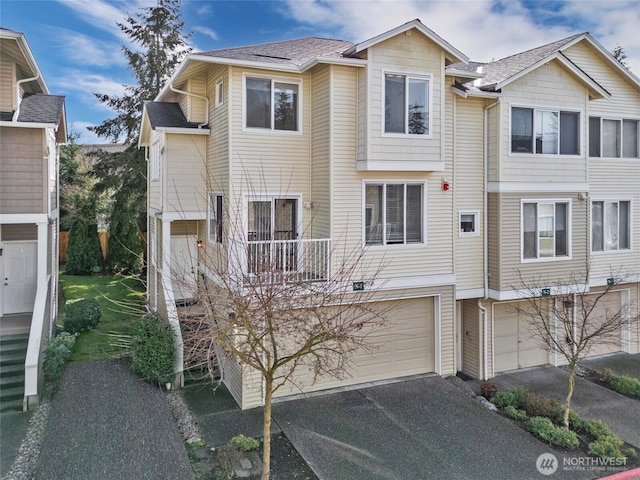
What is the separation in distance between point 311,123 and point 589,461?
30.6ft

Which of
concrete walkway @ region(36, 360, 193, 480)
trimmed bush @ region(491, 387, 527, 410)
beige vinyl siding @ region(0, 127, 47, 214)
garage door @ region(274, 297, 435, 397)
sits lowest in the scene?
trimmed bush @ region(491, 387, 527, 410)

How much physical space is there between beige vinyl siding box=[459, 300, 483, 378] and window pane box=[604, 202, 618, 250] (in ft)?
16.1

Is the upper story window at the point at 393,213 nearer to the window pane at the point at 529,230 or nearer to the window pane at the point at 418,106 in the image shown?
the window pane at the point at 418,106

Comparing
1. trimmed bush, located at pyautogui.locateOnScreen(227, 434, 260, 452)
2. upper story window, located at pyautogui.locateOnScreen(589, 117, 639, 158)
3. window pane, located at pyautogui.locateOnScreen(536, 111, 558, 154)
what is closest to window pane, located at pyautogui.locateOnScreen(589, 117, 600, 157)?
upper story window, located at pyautogui.locateOnScreen(589, 117, 639, 158)

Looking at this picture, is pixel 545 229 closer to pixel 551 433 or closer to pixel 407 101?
pixel 407 101

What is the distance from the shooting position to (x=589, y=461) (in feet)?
28.2

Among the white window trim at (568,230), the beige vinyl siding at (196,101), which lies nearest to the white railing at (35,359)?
the beige vinyl siding at (196,101)

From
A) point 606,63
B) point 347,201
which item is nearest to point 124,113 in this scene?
point 347,201

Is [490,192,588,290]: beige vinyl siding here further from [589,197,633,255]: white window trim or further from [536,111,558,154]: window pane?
[536,111,558,154]: window pane

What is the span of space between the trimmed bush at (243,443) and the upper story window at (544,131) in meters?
9.84

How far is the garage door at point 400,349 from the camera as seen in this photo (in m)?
11.5

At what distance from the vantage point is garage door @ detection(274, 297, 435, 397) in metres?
11.5

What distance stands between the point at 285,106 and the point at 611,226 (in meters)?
10.9

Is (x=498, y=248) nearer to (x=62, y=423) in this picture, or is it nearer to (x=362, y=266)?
(x=362, y=266)
